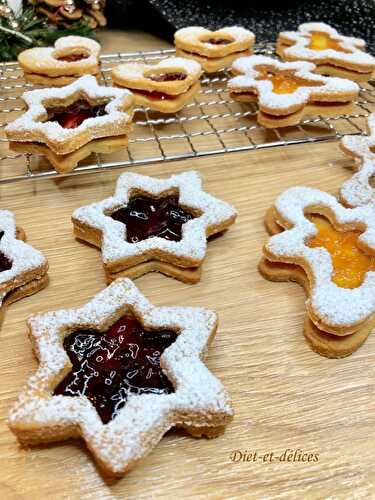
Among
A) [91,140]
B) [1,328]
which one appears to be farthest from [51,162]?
[1,328]

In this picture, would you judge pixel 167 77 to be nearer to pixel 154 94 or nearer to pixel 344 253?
pixel 154 94

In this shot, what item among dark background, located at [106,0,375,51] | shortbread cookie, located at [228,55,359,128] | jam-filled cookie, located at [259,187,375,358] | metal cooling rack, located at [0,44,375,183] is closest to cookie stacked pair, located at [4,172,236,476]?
jam-filled cookie, located at [259,187,375,358]

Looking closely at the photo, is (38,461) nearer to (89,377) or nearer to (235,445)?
(89,377)

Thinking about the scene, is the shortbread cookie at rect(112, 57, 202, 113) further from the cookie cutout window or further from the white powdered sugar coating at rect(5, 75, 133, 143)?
the cookie cutout window

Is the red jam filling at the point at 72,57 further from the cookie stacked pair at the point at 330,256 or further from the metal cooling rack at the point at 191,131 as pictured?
the cookie stacked pair at the point at 330,256

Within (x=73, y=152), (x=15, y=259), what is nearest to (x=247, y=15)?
(x=73, y=152)

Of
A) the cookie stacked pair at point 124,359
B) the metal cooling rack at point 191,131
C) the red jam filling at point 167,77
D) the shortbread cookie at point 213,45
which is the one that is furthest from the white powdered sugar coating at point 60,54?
the cookie stacked pair at point 124,359
